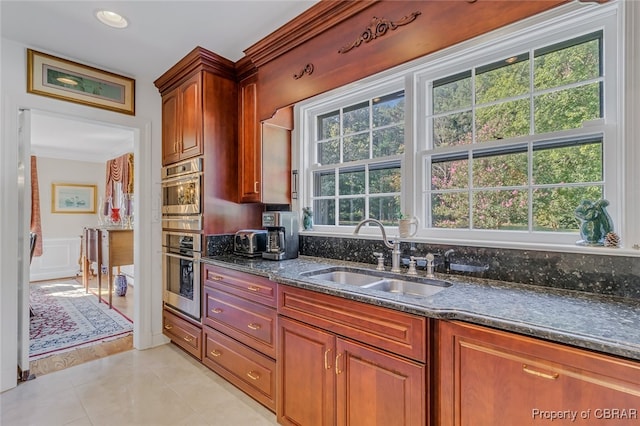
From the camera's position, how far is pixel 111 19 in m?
2.13

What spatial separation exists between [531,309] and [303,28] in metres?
1.96

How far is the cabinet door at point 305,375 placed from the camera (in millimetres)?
1574

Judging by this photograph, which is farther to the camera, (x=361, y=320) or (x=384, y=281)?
(x=384, y=281)

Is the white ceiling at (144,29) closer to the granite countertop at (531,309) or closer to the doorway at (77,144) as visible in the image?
the doorway at (77,144)

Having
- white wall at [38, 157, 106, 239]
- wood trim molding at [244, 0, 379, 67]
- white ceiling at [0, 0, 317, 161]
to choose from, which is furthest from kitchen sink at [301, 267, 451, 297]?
white wall at [38, 157, 106, 239]

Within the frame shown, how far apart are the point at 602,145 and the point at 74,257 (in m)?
8.02

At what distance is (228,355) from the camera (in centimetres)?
234

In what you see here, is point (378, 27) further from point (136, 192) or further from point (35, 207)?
point (35, 207)

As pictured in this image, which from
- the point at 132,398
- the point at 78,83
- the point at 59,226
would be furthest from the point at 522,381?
the point at 59,226

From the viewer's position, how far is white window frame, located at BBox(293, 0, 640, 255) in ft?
4.46

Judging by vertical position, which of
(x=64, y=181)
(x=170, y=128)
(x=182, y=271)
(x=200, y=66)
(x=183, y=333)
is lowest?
(x=183, y=333)

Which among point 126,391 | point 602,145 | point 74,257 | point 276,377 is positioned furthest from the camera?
point 74,257

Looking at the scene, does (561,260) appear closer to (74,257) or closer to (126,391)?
(126,391)

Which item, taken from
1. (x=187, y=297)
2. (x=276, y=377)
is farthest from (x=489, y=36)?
(x=187, y=297)
